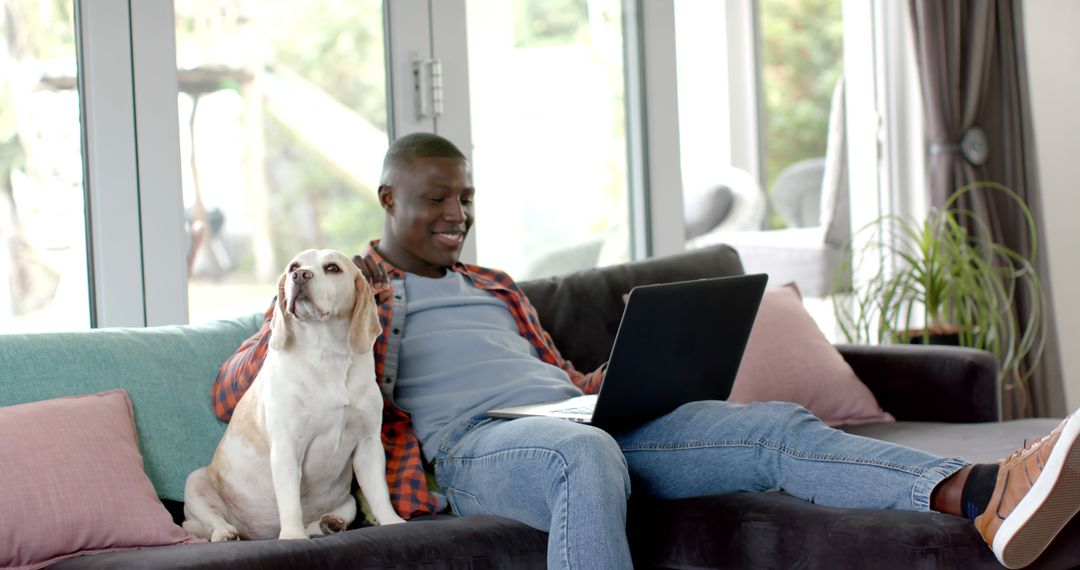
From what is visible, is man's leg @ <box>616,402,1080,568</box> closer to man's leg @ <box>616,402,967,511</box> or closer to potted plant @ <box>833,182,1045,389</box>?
man's leg @ <box>616,402,967,511</box>

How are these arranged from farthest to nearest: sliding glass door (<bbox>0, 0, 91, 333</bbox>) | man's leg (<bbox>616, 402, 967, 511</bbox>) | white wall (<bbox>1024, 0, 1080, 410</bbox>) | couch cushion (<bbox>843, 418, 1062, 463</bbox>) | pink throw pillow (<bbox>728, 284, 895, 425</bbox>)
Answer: white wall (<bbox>1024, 0, 1080, 410</bbox>), pink throw pillow (<bbox>728, 284, 895, 425</bbox>), sliding glass door (<bbox>0, 0, 91, 333</bbox>), couch cushion (<bbox>843, 418, 1062, 463</bbox>), man's leg (<bbox>616, 402, 967, 511</bbox>)

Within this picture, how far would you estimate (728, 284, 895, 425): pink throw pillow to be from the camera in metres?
2.86

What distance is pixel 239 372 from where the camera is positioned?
7.41 feet

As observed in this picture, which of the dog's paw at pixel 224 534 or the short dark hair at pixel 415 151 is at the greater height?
the short dark hair at pixel 415 151

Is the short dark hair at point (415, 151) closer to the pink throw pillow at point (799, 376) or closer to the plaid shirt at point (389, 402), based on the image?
the plaid shirt at point (389, 402)

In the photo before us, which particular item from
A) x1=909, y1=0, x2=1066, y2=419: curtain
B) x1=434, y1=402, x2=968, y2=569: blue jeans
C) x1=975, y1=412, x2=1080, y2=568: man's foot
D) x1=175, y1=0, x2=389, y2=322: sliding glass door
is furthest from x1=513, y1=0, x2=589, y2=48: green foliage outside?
x1=975, y1=412, x2=1080, y2=568: man's foot

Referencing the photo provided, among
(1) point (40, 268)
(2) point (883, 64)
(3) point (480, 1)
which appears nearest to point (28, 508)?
(1) point (40, 268)

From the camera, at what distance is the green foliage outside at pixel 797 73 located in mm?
4871

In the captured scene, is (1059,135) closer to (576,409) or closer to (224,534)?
(576,409)

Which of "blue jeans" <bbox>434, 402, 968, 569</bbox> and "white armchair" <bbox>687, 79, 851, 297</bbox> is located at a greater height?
"white armchair" <bbox>687, 79, 851, 297</bbox>

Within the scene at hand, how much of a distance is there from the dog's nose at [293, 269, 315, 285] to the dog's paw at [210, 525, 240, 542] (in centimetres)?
44

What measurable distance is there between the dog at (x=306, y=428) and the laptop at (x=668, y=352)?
0.29m

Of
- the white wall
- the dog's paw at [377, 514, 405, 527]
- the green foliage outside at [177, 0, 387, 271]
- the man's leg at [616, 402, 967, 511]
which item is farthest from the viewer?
the white wall

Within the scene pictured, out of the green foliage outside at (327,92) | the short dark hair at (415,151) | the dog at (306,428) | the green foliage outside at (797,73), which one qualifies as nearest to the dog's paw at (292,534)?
the dog at (306,428)
